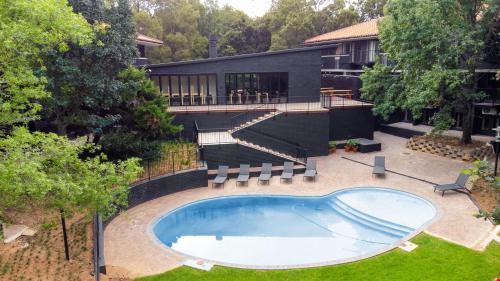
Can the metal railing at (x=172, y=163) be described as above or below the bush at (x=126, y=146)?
below

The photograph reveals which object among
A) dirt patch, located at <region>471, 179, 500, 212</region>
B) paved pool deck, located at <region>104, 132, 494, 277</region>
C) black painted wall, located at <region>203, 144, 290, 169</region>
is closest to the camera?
paved pool deck, located at <region>104, 132, 494, 277</region>

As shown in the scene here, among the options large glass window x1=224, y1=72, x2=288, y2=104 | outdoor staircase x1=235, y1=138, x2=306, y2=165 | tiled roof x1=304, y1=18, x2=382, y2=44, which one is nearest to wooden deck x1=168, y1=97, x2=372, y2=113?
large glass window x1=224, y1=72, x2=288, y2=104

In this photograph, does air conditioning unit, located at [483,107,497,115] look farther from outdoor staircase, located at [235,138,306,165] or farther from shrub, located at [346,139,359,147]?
outdoor staircase, located at [235,138,306,165]

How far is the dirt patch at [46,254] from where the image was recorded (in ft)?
35.0

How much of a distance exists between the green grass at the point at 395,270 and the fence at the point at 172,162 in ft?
24.4

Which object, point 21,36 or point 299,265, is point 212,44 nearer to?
point 299,265

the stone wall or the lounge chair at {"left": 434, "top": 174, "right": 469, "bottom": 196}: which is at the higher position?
the stone wall

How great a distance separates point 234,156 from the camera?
21203 millimetres

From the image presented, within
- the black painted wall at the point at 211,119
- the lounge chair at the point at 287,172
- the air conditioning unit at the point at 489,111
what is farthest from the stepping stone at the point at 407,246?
the air conditioning unit at the point at 489,111

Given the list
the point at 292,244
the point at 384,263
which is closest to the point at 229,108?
the point at 292,244

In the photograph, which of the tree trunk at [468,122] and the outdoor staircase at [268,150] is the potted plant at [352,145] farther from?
the tree trunk at [468,122]

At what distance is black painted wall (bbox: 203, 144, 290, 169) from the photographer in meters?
20.8

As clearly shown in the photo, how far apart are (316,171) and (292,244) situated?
757 centimetres

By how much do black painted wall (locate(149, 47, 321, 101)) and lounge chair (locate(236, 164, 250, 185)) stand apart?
856 cm
